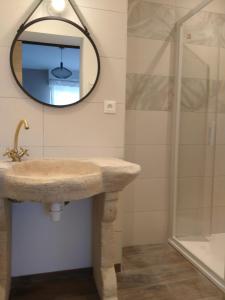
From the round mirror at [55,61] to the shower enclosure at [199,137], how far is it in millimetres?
833

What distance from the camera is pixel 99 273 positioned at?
1.53m

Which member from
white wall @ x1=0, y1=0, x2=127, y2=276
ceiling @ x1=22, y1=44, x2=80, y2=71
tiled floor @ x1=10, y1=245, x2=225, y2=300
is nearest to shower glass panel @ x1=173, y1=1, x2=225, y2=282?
tiled floor @ x1=10, y1=245, x2=225, y2=300

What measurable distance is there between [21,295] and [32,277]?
15cm

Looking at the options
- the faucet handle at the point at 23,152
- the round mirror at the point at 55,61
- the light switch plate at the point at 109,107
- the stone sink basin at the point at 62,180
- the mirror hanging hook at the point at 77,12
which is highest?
the mirror hanging hook at the point at 77,12

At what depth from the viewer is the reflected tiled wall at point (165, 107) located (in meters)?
2.05

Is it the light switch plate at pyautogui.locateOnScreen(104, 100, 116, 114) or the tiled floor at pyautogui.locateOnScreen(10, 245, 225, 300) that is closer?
the tiled floor at pyautogui.locateOnScreen(10, 245, 225, 300)

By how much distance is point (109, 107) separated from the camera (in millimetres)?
1716

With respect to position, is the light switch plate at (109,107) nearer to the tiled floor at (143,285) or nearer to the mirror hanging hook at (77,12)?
the mirror hanging hook at (77,12)

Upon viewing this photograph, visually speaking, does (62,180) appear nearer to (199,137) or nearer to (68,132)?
(68,132)

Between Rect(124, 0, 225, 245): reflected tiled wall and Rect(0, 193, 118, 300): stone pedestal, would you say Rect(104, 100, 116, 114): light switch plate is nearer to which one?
Rect(124, 0, 225, 245): reflected tiled wall

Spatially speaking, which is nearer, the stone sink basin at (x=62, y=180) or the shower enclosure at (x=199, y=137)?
the stone sink basin at (x=62, y=180)

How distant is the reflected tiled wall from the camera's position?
2.05 metres

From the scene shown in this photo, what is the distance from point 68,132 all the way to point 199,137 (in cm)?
112

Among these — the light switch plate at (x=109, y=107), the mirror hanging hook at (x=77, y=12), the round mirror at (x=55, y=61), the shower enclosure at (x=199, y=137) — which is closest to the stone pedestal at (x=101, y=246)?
the light switch plate at (x=109, y=107)
